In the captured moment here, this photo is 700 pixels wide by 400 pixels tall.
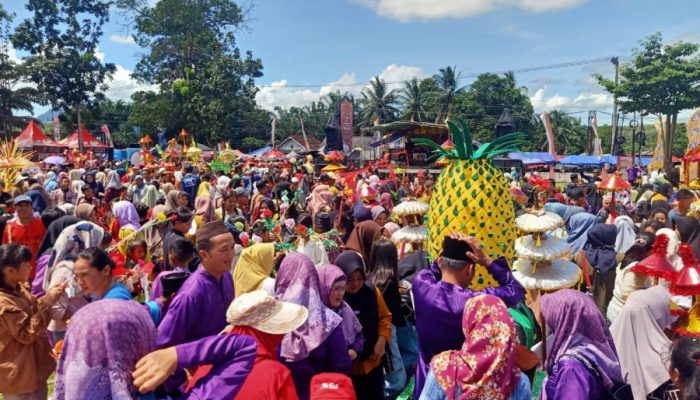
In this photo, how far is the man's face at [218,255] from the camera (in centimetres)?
280

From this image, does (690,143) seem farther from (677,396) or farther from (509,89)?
(509,89)

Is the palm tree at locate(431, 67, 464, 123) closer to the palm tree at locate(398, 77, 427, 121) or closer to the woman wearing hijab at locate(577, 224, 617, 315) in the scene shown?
the palm tree at locate(398, 77, 427, 121)

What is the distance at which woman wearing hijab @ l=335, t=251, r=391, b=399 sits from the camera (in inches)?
133

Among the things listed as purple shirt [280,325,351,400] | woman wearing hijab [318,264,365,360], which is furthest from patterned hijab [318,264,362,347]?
purple shirt [280,325,351,400]

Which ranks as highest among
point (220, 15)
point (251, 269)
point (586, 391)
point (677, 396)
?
point (220, 15)

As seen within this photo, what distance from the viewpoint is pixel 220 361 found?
6.36ft

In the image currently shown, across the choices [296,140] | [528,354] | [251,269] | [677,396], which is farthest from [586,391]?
[296,140]

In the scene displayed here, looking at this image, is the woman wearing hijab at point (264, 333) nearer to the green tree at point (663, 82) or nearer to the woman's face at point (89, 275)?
the woman's face at point (89, 275)

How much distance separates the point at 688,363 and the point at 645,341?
0.97 meters

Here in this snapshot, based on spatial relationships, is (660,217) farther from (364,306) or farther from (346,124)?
(346,124)

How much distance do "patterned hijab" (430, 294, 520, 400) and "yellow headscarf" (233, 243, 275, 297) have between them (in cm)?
128

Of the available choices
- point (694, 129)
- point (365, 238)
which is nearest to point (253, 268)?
point (365, 238)

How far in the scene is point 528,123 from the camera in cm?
4884

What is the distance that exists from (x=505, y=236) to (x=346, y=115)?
20.4m
